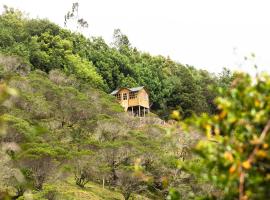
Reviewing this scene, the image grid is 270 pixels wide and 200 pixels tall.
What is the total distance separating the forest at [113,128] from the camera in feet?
8.52

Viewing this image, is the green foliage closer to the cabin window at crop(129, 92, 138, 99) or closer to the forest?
the forest

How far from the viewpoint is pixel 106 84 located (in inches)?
1928

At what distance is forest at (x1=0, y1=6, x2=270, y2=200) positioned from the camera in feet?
8.52

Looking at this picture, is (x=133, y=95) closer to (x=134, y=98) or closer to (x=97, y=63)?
(x=134, y=98)

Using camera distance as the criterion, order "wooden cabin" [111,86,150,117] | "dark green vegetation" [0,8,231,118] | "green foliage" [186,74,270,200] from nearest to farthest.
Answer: "green foliage" [186,74,270,200] → "dark green vegetation" [0,8,231,118] → "wooden cabin" [111,86,150,117]

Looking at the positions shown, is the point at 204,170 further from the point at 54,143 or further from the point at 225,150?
the point at 54,143

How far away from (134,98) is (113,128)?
18.4m

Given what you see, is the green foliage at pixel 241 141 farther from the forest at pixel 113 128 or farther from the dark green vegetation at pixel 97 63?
the dark green vegetation at pixel 97 63

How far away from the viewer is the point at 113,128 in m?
29.0

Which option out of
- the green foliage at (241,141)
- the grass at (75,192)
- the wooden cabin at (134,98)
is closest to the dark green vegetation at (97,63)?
the wooden cabin at (134,98)

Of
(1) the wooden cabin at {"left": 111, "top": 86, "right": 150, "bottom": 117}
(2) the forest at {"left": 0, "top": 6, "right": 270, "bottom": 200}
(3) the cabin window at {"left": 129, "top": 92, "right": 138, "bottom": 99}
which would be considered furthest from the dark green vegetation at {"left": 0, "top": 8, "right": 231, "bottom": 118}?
(3) the cabin window at {"left": 129, "top": 92, "right": 138, "bottom": 99}

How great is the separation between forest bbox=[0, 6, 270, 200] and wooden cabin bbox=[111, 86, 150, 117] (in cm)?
204

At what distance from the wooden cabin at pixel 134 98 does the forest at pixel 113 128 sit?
6.68 feet

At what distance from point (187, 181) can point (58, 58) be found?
23.7 m
